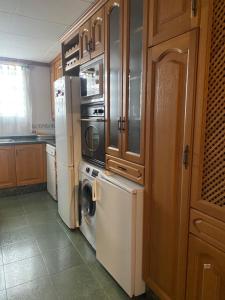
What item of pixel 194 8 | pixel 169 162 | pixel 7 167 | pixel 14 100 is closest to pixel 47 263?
pixel 169 162

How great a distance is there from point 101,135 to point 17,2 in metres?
1.37

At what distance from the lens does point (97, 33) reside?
1.92 meters

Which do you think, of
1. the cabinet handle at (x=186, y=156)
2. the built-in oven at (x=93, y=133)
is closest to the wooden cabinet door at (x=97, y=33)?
the built-in oven at (x=93, y=133)

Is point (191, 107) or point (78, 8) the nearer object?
point (191, 107)

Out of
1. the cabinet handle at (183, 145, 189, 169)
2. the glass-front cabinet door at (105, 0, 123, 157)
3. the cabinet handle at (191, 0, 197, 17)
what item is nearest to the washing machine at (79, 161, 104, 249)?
the glass-front cabinet door at (105, 0, 123, 157)

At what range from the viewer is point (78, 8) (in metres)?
2.06

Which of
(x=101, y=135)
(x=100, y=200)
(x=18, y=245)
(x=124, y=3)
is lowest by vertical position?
(x=18, y=245)

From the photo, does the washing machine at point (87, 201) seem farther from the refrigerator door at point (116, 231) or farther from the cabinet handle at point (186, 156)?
the cabinet handle at point (186, 156)

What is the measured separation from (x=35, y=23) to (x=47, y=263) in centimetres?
245

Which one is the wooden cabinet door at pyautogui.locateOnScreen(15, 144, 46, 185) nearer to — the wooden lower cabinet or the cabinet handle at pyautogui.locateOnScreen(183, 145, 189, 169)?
the wooden lower cabinet

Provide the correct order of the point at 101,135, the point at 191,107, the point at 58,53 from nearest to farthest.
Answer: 1. the point at 191,107
2. the point at 101,135
3. the point at 58,53

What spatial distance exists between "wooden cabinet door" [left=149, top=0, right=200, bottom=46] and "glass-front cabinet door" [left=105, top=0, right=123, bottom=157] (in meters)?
0.35

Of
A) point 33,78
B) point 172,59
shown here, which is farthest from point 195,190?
point 33,78

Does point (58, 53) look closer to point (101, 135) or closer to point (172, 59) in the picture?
point (101, 135)
